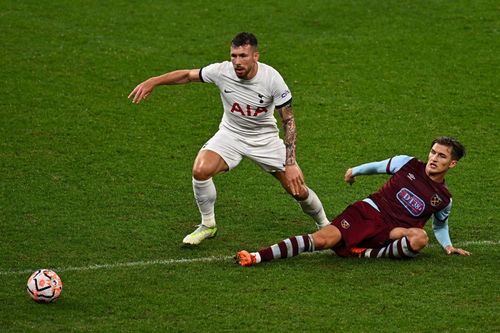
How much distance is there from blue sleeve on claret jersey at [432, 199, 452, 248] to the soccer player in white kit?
1209mm

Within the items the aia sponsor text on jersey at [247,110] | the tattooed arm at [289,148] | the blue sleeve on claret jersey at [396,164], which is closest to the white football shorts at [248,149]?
the aia sponsor text on jersey at [247,110]

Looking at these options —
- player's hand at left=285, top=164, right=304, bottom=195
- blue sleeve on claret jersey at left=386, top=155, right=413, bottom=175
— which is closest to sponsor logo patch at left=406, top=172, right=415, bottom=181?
blue sleeve on claret jersey at left=386, top=155, right=413, bottom=175

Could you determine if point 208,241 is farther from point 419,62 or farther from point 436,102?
point 419,62

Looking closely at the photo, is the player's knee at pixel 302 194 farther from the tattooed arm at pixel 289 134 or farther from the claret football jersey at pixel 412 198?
the claret football jersey at pixel 412 198

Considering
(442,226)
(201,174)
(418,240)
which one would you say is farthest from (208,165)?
(442,226)

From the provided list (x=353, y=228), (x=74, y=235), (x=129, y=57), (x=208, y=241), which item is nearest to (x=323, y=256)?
(x=353, y=228)

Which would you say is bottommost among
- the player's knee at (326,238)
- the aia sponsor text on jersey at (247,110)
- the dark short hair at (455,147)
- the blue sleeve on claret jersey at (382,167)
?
the player's knee at (326,238)

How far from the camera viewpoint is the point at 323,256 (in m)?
9.29

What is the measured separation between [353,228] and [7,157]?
4745 mm

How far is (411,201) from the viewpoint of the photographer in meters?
9.19

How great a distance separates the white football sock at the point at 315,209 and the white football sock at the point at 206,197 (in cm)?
84

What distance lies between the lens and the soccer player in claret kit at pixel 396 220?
29.6 feet

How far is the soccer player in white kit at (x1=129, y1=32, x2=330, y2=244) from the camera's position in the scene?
944 cm

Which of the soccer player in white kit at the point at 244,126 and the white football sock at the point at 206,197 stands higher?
the soccer player in white kit at the point at 244,126
